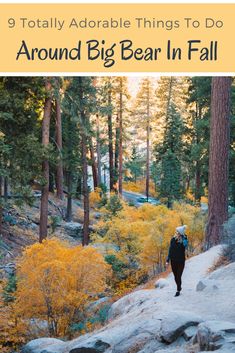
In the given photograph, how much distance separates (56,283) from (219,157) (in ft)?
20.1

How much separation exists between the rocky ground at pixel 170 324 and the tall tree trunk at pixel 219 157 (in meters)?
3.76

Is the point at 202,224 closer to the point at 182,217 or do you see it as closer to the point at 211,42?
the point at 182,217

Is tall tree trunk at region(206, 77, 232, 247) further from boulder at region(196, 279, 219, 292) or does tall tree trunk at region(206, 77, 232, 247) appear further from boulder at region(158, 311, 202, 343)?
boulder at region(158, 311, 202, 343)

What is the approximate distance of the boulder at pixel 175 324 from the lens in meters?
7.56

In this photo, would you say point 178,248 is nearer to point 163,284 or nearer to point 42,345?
point 163,284

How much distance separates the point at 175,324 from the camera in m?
7.70

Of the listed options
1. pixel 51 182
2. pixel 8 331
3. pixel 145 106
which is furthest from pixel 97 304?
pixel 145 106

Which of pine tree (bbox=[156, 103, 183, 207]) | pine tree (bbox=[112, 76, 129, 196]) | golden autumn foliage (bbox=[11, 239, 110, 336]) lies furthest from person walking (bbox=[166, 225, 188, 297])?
pine tree (bbox=[112, 76, 129, 196])

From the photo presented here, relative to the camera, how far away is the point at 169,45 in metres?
6.95

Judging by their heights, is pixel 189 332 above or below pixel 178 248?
below

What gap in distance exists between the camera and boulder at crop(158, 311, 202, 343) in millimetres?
7562

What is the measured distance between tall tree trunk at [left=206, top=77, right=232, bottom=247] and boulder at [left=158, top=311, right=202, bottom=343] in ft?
24.4

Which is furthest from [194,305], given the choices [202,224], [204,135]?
[204,135]

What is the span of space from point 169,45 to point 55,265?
7.38m
